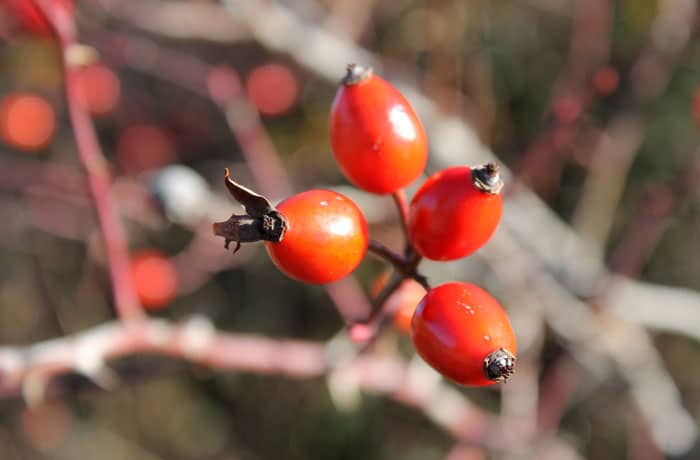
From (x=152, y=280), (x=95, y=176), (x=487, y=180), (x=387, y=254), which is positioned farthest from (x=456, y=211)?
(x=152, y=280)

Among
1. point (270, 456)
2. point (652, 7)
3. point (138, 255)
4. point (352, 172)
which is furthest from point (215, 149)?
point (352, 172)

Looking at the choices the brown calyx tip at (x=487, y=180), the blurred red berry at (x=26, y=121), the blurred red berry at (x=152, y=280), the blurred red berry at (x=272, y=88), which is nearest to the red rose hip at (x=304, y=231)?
the brown calyx tip at (x=487, y=180)

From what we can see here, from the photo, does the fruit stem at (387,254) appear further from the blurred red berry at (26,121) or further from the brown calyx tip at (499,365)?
the blurred red berry at (26,121)

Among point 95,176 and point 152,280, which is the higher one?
point 95,176

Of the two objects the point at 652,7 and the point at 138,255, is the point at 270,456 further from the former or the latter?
the point at 652,7

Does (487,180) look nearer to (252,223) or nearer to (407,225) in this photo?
(407,225)

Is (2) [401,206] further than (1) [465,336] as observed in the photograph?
Yes

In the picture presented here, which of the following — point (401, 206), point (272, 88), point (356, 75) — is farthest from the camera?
point (272, 88)
